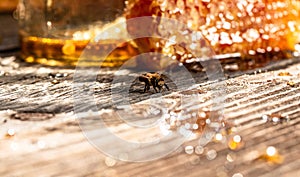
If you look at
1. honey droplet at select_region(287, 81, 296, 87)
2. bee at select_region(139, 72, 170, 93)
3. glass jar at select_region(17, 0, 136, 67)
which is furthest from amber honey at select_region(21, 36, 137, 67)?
honey droplet at select_region(287, 81, 296, 87)

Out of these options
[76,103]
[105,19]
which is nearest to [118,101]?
[76,103]

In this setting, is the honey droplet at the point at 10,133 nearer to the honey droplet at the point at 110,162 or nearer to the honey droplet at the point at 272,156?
the honey droplet at the point at 110,162

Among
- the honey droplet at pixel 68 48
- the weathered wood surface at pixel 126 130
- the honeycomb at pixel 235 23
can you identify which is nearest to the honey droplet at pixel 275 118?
the weathered wood surface at pixel 126 130

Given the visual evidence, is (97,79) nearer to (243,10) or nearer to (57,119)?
(57,119)

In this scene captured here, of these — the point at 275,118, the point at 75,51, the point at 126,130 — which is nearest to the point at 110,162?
the point at 126,130

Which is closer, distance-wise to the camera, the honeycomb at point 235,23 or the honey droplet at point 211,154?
the honey droplet at point 211,154

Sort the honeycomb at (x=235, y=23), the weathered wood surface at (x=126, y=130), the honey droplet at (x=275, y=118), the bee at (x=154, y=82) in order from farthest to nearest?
the honeycomb at (x=235, y=23)
the bee at (x=154, y=82)
the honey droplet at (x=275, y=118)
the weathered wood surface at (x=126, y=130)
